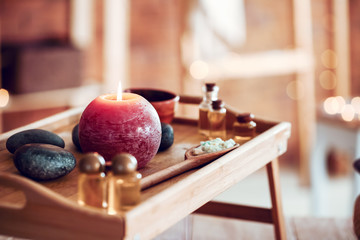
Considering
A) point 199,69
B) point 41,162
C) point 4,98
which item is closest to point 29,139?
point 41,162

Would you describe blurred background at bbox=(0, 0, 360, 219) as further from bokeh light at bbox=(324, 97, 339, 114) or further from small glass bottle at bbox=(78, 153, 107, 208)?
small glass bottle at bbox=(78, 153, 107, 208)

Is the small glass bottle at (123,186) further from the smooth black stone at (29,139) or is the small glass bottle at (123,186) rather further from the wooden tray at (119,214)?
the smooth black stone at (29,139)

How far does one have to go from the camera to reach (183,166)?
3.15 ft

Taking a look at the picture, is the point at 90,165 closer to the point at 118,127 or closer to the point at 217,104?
the point at 118,127

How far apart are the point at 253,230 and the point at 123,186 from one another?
991 millimetres

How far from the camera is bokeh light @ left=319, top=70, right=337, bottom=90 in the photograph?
3.23 meters

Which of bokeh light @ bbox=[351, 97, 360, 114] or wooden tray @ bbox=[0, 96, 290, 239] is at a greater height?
wooden tray @ bbox=[0, 96, 290, 239]

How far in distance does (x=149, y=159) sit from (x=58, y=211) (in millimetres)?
263

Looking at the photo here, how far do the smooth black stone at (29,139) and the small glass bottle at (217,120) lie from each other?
32 cm

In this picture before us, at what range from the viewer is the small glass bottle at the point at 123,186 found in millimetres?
776

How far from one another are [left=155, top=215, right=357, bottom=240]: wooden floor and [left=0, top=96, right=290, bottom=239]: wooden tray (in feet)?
2.01

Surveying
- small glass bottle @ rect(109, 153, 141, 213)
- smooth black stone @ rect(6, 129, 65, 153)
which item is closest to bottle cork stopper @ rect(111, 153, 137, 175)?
small glass bottle @ rect(109, 153, 141, 213)

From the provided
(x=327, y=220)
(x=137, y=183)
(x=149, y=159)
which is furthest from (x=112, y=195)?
(x=327, y=220)

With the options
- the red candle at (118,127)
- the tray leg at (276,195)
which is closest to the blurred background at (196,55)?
the tray leg at (276,195)
